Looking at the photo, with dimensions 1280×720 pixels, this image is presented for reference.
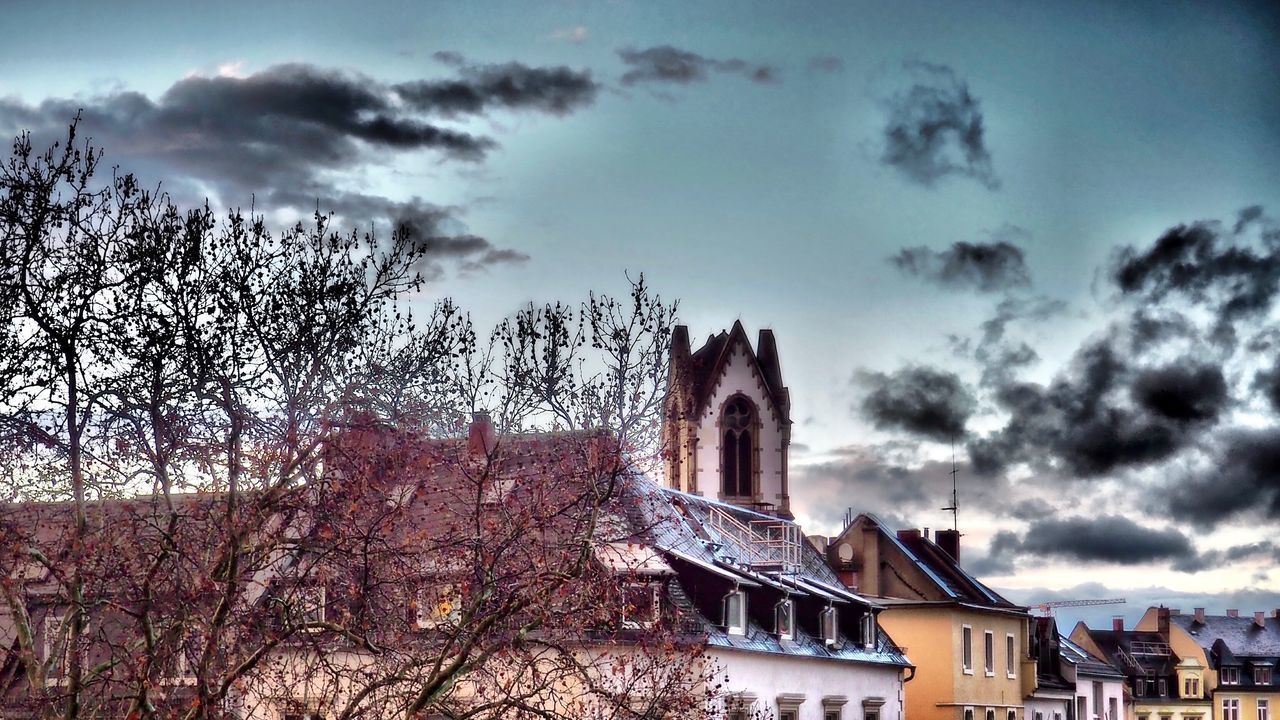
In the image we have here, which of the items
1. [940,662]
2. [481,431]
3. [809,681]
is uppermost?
[481,431]

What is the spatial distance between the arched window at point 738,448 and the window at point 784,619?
4901 cm

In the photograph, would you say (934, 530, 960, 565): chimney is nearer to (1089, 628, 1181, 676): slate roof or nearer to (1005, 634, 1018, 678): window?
(1005, 634, 1018, 678): window

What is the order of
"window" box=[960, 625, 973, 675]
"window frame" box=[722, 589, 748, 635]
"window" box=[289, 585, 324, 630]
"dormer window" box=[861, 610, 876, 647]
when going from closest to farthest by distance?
"window" box=[289, 585, 324, 630] < "window frame" box=[722, 589, 748, 635] < "dormer window" box=[861, 610, 876, 647] < "window" box=[960, 625, 973, 675]

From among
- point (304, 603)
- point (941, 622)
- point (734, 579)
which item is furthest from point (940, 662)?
point (304, 603)

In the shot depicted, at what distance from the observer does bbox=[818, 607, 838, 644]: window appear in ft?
147

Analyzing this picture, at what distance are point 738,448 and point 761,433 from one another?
1.53m

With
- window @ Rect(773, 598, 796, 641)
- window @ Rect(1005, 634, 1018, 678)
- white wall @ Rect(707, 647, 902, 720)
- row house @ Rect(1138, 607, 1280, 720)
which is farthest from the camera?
row house @ Rect(1138, 607, 1280, 720)

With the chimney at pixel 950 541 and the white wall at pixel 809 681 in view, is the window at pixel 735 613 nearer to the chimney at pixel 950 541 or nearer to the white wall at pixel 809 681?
the white wall at pixel 809 681

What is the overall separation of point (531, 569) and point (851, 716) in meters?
27.0

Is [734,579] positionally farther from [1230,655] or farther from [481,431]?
[1230,655]

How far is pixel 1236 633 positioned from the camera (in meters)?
119

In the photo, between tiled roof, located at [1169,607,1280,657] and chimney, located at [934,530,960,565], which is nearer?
chimney, located at [934,530,960,565]

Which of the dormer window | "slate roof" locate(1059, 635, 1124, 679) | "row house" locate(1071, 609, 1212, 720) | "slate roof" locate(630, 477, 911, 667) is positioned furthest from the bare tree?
"row house" locate(1071, 609, 1212, 720)

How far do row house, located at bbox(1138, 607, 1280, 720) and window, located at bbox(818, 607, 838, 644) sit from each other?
7594 cm
